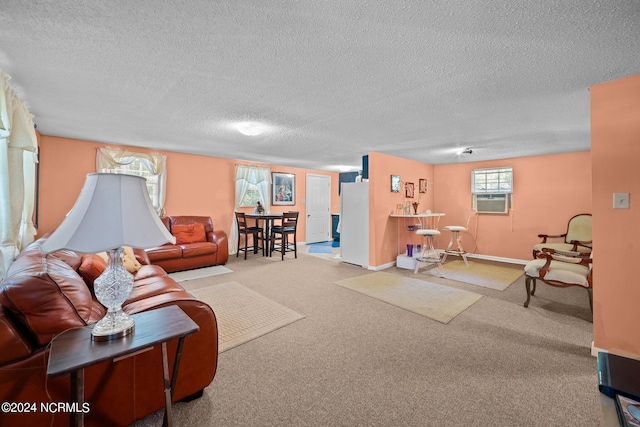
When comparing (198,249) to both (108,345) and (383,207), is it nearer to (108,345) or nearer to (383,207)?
(383,207)

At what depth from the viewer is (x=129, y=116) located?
314 centimetres

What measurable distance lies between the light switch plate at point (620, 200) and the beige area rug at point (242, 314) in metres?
2.87

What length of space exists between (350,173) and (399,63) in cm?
644

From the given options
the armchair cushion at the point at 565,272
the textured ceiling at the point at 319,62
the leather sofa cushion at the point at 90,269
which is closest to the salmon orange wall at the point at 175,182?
the textured ceiling at the point at 319,62

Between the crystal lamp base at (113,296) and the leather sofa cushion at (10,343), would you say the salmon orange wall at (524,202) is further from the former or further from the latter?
the leather sofa cushion at (10,343)

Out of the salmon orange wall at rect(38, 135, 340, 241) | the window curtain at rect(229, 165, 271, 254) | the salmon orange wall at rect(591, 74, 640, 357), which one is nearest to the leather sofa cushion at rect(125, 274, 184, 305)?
the salmon orange wall at rect(38, 135, 340, 241)

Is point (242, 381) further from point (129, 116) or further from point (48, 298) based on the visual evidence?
point (129, 116)

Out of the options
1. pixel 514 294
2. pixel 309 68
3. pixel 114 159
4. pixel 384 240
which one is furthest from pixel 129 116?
pixel 514 294

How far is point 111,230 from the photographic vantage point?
111 centimetres

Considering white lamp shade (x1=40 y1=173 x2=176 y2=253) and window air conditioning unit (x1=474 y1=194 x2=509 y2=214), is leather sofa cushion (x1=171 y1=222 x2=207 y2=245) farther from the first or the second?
window air conditioning unit (x1=474 y1=194 x2=509 y2=214)

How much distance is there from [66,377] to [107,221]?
0.81 metres

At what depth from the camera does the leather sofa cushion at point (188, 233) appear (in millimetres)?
4980

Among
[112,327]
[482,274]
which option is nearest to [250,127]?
[112,327]

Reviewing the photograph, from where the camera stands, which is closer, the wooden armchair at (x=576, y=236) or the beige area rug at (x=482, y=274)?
the beige area rug at (x=482, y=274)
